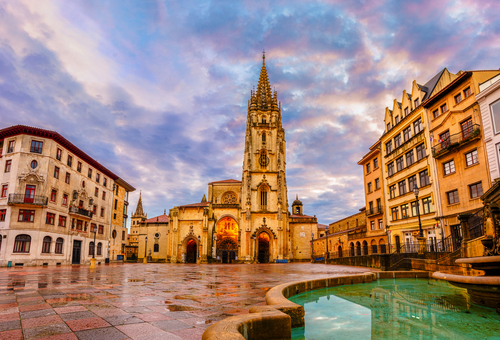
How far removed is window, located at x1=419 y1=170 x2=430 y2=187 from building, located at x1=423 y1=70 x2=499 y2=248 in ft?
5.19

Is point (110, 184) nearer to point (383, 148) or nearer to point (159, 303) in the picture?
point (383, 148)

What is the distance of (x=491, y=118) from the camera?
64.7 feet

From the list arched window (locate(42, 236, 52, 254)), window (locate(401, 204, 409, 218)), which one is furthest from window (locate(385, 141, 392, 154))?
arched window (locate(42, 236, 52, 254))

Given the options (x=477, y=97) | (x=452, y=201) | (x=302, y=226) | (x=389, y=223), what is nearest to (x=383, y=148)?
(x=389, y=223)

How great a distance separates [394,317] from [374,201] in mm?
34605

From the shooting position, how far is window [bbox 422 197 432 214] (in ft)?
87.4

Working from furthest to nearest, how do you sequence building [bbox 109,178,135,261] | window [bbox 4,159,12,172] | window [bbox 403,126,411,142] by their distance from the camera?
1. building [bbox 109,178,135,261]
2. window [bbox 4,159,12,172]
3. window [bbox 403,126,411,142]

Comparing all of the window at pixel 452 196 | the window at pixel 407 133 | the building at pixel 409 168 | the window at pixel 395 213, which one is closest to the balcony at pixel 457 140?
the building at pixel 409 168

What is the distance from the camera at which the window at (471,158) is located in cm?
2195

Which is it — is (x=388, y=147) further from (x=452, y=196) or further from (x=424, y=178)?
(x=452, y=196)

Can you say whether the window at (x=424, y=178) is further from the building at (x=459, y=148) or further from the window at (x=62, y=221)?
the window at (x=62, y=221)

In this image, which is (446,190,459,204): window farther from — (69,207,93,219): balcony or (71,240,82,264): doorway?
(71,240,82,264): doorway

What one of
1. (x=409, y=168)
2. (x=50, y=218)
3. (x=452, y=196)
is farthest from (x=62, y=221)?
(x=452, y=196)

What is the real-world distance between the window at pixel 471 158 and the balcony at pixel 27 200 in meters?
39.9
